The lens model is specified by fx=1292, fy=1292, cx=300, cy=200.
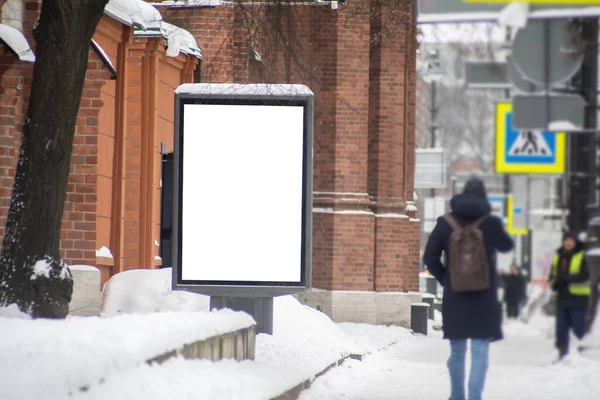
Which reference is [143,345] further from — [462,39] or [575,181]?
[575,181]

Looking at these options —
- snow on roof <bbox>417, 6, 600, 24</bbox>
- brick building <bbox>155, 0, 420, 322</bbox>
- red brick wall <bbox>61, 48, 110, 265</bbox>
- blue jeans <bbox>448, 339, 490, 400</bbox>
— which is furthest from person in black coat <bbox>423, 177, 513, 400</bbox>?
brick building <bbox>155, 0, 420, 322</bbox>

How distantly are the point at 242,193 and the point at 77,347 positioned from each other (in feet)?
17.4

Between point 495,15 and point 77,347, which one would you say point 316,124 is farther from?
point 495,15

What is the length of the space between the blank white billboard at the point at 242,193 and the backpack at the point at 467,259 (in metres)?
4.45

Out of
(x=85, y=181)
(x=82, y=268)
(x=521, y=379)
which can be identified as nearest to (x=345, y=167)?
(x=85, y=181)

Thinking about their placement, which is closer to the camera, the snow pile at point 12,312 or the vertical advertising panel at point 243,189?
the snow pile at point 12,312

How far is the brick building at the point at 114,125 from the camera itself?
13.9 m

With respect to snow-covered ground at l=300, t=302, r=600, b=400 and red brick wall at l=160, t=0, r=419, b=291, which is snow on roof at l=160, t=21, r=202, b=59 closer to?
red brick wall at l=160, t=0, r=419, b=291

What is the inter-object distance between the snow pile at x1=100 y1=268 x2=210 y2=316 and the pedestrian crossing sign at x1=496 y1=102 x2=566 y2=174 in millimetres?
7269

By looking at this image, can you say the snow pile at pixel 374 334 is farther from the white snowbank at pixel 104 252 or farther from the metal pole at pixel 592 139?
the metal pole at pixel 592 139

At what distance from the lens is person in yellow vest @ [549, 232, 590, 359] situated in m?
6.27

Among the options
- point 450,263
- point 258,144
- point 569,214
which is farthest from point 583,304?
point 258,144

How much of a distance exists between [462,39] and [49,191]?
434 centimetres

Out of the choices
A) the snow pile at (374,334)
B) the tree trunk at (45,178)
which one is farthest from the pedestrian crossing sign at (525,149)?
the snow pile at (374,334)
